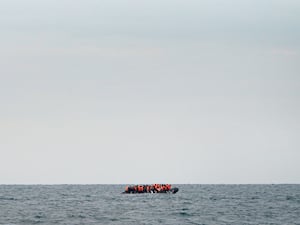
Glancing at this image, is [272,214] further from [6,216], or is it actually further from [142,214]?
[6,216]

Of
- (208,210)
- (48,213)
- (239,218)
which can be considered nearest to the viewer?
(239,218)

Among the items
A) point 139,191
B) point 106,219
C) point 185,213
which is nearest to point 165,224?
point 106,219

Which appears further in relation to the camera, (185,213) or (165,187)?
(165,187)

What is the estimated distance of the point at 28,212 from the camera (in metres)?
81.4

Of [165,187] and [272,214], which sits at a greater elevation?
[165,187]

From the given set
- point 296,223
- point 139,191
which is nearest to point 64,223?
point 296,223

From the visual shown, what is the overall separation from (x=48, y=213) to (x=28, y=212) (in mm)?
3667

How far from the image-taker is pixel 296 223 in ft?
226

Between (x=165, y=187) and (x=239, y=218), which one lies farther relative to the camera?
(x=165, y=187)

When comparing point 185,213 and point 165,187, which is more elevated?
point 165,187

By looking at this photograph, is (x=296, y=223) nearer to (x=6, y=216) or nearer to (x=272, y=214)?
(x=272, y=214)

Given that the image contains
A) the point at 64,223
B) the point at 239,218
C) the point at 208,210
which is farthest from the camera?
the point at 208,210

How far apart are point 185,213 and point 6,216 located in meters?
22.7

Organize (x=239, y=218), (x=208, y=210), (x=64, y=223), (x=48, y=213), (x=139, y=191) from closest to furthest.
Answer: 1. (x=64, y=223)
2. (x=239, y=218)
3. (x=48, y=213)
4. (x=208, y=210)
5. (x=139, y=191)
